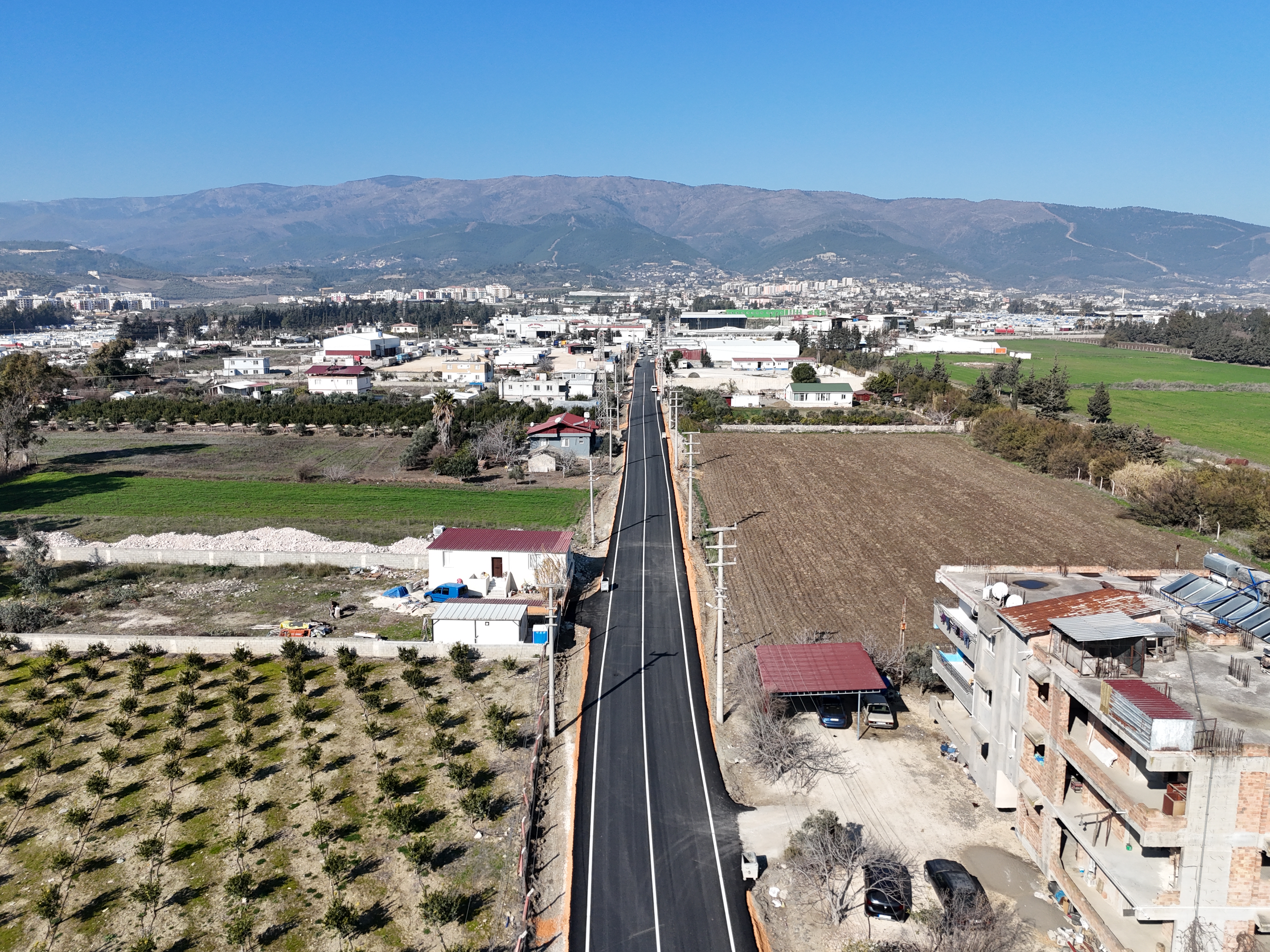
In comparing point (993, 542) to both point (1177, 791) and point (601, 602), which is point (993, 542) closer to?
point (601, 602)

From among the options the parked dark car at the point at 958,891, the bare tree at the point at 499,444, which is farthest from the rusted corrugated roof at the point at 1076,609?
the bare tree at the point at 499,444

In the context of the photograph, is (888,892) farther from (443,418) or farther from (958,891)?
(443,418)

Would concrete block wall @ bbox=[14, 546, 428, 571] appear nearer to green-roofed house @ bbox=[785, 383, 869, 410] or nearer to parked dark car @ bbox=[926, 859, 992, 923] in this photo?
parked dark car @ bbox=[926, 859, 992, 923]

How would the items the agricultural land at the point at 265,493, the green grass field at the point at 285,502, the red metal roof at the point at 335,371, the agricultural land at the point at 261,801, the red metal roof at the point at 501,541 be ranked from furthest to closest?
1. the red metal roof at the point at 335,371
2. the green grass field at the point at 285,502
3. the agricultural land at the point at 265,493
4. the red metal roof at the point at 501,541
5. the agricultural land at the point at 261,801

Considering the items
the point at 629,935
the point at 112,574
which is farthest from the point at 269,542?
the point at 629,935

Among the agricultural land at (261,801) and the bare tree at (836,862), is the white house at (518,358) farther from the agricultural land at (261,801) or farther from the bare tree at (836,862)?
the bare tree at (836,862)
